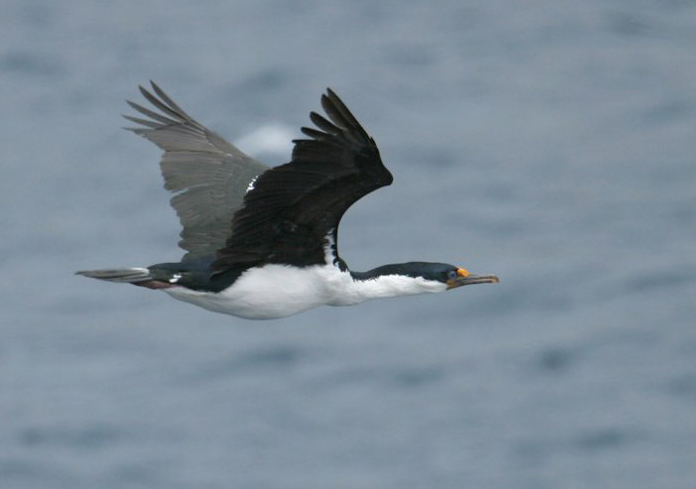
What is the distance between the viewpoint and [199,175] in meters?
18.5

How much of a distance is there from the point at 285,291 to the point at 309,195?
124 centimetres

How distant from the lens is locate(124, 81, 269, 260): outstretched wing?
1788 cm

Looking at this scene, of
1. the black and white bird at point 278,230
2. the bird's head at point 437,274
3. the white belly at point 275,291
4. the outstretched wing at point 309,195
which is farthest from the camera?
the bird's head at point 437,274

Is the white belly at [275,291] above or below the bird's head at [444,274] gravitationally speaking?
below

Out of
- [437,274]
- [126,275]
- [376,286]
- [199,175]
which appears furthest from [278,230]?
[199,175]

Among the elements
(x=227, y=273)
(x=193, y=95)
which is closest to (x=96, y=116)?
(x=193, y=95)

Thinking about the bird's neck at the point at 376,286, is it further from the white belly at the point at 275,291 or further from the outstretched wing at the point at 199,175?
the outstretched wing at the point at 199,175

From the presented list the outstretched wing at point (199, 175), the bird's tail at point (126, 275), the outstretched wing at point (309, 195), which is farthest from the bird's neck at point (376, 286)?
the bird's tail at point (126, 275)

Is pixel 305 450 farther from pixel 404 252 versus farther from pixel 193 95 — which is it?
pixel 193 95

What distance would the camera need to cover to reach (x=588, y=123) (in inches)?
1401

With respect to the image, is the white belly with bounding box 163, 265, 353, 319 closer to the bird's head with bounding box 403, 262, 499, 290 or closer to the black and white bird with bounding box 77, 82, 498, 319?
the black and white bird with bounding box 77, 82, 498, 319

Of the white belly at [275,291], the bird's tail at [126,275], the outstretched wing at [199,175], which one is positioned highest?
the outstretched wing at [199,175]

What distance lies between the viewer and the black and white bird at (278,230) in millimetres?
15555

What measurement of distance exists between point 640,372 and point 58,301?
31.0ft
